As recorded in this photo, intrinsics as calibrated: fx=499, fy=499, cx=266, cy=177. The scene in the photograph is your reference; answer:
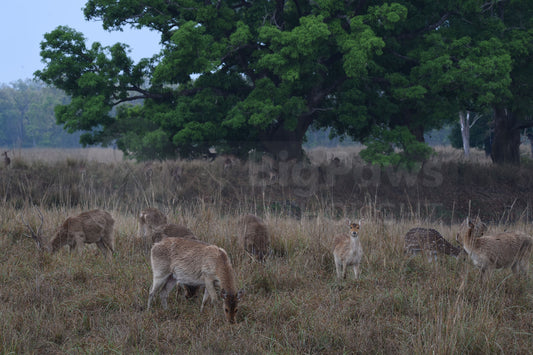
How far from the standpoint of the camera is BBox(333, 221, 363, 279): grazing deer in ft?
22.5

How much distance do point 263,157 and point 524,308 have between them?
1659cm

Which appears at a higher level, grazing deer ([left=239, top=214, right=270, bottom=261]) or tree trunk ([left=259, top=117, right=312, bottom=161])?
tree trunk ([left=259, top=117, right=312, bottom=161])

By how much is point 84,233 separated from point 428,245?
5436mm

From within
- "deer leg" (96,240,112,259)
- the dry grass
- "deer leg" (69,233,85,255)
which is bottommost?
the dry grass

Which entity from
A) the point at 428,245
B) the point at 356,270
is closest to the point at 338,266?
the point at 356,270

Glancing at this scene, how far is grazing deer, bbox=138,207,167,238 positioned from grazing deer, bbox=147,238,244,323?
125 inches

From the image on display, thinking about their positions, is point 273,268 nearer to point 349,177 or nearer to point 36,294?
point 36,294

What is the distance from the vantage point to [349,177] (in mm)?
21906

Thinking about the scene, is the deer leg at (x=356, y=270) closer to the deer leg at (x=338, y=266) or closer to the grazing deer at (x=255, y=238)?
the deer leg at (x=338, y=266)

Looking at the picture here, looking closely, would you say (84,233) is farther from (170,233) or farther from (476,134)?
(476,134)

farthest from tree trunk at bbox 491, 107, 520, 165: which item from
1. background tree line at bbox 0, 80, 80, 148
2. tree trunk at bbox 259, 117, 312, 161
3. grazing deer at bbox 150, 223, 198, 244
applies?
background tree line at bbox 0, 80, 80, 148

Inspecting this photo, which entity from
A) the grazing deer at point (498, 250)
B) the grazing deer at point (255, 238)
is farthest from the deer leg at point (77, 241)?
the grazing deer at point (498, 250)

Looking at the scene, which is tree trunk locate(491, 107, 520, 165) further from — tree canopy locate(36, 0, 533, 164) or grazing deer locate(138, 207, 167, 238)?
grazing deer locate(138, 207, 167, 238)

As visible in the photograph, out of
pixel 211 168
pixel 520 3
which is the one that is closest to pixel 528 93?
pixel 520 3
